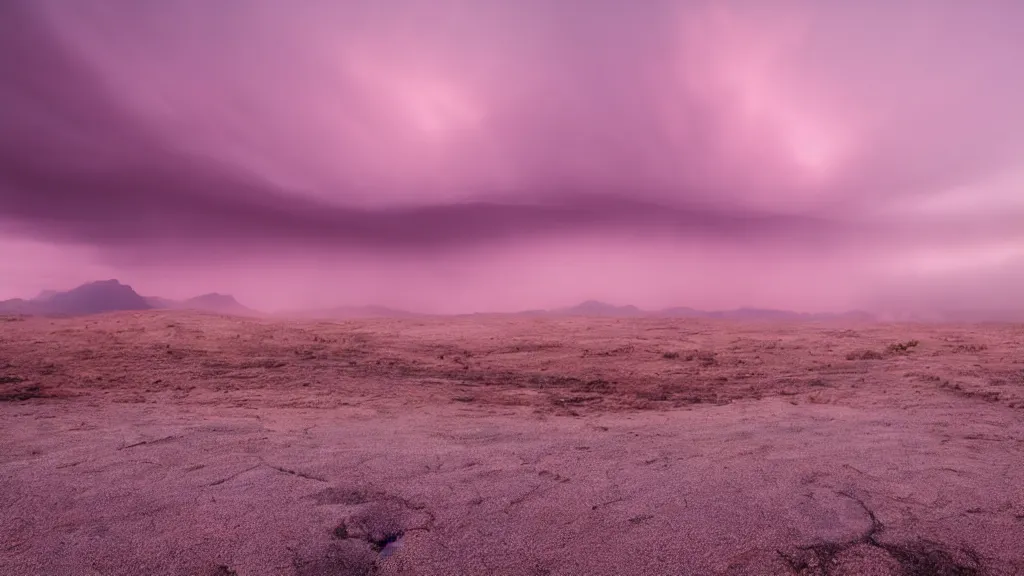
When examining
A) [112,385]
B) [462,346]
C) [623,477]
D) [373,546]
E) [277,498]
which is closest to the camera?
[373,546]

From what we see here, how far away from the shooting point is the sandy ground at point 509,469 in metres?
3.51

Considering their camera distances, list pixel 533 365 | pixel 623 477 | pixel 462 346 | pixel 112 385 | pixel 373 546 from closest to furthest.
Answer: pixel 373 546
pixel 623 477
pixel 112 385
pixel 533 365
pixel 462 346

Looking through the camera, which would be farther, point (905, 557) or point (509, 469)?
point (509, 469)

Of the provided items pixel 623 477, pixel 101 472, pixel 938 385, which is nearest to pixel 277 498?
pixel 101 472

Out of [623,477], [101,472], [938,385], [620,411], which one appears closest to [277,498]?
[101,472]

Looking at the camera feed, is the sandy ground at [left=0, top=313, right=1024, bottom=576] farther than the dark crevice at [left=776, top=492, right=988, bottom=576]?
Yes

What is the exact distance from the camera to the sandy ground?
351 cm

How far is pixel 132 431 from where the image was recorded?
6707mm

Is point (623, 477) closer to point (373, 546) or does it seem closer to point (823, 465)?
point (823, 465)

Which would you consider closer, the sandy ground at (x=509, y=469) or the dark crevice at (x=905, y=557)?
the dark crevice at (x=905, y=557)

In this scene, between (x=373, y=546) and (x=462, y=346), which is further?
(x=462, y=346)

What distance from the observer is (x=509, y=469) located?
207 inches

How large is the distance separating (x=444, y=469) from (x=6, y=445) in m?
5.35

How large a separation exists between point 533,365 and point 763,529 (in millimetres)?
Answer: 9499
